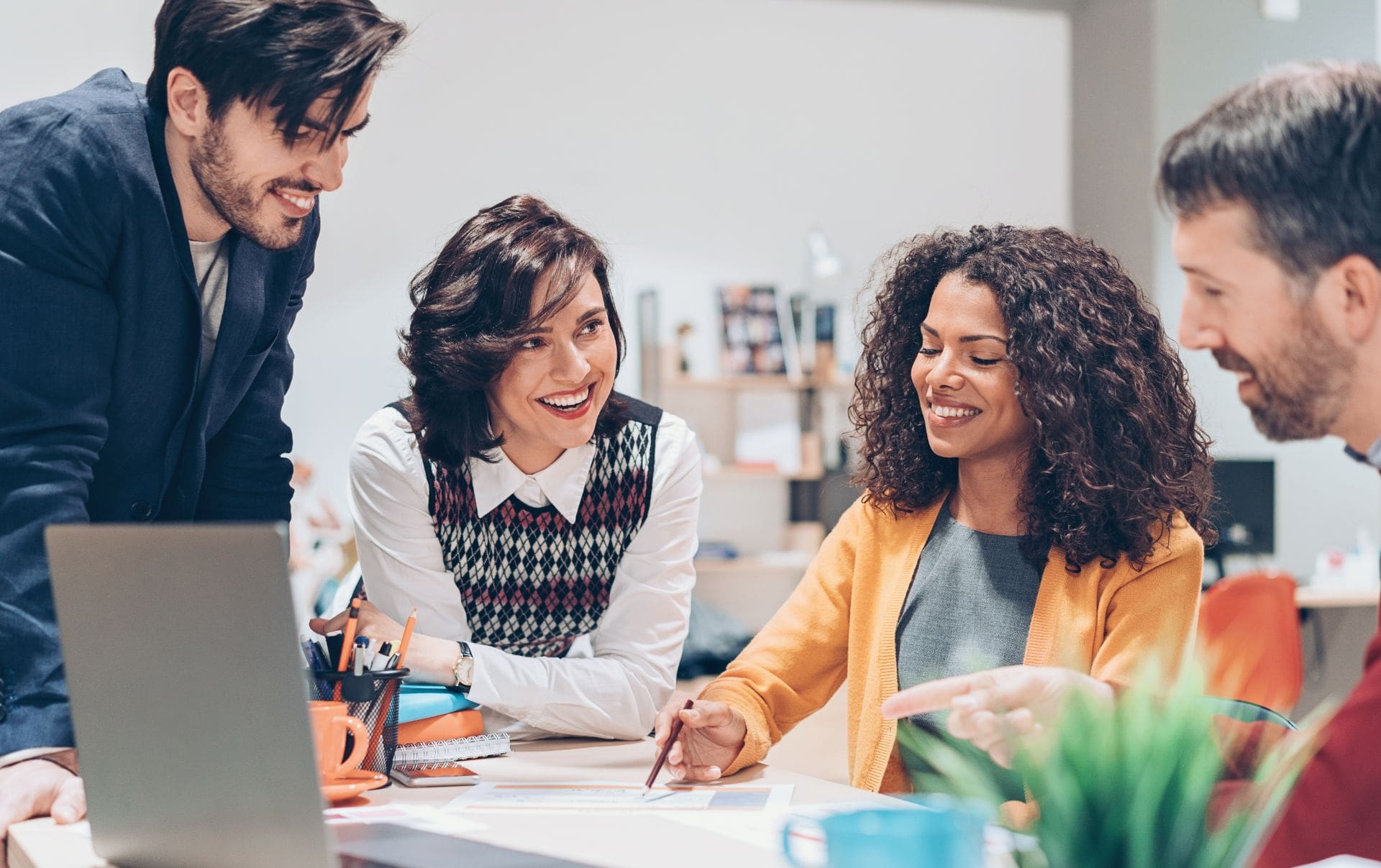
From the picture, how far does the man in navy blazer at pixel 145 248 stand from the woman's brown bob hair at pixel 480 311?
27cm

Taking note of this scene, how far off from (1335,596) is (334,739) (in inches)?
177

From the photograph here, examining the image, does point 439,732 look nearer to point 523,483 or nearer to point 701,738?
point 701,738

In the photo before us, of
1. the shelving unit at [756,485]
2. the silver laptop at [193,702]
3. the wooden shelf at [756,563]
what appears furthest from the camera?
the shelving unit at [756,485]

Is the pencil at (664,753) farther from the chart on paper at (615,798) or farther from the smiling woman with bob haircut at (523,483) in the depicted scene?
the smiling woman with bob haircut at (523,483)

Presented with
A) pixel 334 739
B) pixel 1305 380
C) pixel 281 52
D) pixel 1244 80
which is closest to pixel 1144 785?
pixel 1305 380

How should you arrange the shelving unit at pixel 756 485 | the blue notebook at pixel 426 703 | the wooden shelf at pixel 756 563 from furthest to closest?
the shelving unit at pixel 756 485, the wooden shelf at pixel 756 563, the blue notebook at pixel 426 703

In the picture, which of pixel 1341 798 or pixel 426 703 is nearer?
pixel 1341 798

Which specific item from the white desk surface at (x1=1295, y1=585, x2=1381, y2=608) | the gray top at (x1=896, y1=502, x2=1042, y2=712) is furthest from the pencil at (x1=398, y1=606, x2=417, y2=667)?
the white desk surface at (x1=1295, y1=585, x2=1381, y2=608)

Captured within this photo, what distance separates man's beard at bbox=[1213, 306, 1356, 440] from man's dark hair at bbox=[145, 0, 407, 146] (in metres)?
1.00

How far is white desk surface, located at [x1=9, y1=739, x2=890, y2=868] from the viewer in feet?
3.34

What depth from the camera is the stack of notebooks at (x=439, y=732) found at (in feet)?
4.54

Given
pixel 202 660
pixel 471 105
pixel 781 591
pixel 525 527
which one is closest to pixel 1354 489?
pixel 781 591

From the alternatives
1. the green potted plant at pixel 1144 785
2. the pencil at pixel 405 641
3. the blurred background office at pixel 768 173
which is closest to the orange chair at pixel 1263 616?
the blurred background office at pixel 768 173

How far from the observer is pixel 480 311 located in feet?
5.82
